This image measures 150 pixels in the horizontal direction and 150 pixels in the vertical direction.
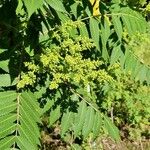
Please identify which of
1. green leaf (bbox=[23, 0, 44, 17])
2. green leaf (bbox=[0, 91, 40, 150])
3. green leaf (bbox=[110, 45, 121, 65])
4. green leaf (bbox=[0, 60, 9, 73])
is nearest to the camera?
green leaf (bbox=[23, 0, 44, 17])

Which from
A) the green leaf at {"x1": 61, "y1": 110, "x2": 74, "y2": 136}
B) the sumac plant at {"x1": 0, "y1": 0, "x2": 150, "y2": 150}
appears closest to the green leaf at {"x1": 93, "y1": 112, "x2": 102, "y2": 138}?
the sumac plant at {"x1": 0, "y1": 0, "x2": 150, "y2": 150}

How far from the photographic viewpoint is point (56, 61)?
89.5 inches

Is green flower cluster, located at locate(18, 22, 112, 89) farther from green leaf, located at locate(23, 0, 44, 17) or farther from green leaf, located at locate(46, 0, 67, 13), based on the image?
green leaf, located at locate(23, 0, 44, 17)

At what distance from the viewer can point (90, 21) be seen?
105 inches

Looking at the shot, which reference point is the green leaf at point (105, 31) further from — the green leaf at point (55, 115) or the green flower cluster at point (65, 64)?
the green leaf at point (55, 115)

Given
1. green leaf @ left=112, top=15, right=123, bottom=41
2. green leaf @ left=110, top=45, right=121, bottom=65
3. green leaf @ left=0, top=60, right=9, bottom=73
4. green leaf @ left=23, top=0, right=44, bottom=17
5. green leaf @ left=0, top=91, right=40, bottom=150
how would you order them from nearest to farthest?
green leaf @ left=23, top=0, right=44, bottom=17 < green leaf @ left=0, top=91, right=40, bottom=150 < green leaf @ left=0, top=60, right=9, bottom=73 < green leaf @ left=112, top=15, right=123, bottom=41 < green leaf @ left=110, top=45, right=121, bottom=65

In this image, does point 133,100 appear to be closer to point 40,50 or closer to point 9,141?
point 40,50

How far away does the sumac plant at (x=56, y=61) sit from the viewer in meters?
2.31

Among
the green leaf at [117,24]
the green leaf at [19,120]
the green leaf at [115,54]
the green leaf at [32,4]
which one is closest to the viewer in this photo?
the green leaf at [32,4]

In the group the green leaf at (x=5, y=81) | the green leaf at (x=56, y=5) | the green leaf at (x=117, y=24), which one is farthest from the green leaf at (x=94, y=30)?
the green leaf at (x=5, y=81)

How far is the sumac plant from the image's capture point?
2307 mm

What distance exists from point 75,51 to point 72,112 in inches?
24.2

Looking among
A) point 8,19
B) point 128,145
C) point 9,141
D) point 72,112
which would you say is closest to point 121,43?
point 72,112

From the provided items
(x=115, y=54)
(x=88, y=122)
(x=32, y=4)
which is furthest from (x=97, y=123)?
(x=32, y=4)
